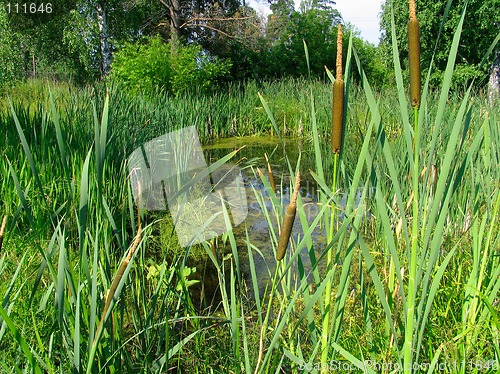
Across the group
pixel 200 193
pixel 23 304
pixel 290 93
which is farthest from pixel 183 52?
pixel 23 304

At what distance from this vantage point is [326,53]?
16344 millimetres

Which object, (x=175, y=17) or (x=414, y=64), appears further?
(x=175, y=17)

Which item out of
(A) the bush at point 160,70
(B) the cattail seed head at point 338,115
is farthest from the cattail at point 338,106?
(A) the bush at point 160,70

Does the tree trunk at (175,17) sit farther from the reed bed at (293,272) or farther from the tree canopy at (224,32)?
the reed bed at (293,272)

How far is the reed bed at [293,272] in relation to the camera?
679 millimetres

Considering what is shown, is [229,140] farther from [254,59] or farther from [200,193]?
[254,59]

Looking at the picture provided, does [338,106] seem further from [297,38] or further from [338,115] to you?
[297,38]

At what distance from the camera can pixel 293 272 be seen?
6.43 feet

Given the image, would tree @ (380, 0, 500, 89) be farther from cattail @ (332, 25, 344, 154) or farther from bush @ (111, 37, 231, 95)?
cattail @ (332, 25, 344, 154)

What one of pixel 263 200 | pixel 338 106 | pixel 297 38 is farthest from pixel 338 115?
pixel 297 38

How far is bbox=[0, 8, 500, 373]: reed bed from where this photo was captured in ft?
2.23

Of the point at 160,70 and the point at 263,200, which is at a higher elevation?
the point at 160,70

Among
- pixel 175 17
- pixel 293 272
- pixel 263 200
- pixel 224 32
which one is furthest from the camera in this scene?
pixel 224 32

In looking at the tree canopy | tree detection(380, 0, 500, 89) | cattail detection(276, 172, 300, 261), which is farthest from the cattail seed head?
tree detection(380, 0, 500, 89)
